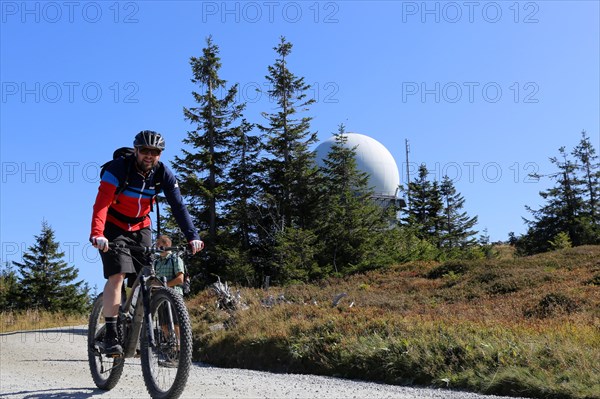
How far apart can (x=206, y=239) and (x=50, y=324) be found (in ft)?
49.2

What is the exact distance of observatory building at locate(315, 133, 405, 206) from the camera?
1666 inches

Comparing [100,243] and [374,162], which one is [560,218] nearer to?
[374,162]

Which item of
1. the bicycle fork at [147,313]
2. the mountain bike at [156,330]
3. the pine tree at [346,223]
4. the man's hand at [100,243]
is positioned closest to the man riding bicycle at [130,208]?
the mountain bike at [156,330]

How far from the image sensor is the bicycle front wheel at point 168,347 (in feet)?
15.2

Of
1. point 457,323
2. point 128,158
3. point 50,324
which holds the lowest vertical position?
point 50,324

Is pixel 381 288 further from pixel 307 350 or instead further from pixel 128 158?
pixel 128 158

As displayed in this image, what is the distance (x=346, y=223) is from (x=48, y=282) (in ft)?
79.6

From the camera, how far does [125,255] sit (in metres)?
5.32

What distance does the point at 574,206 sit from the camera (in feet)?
148

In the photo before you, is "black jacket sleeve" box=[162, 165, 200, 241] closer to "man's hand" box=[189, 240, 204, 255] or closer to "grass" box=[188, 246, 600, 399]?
"man's hand" box=[189, 240, 204, 255]

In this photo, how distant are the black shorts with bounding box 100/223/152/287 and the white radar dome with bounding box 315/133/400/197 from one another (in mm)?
35956

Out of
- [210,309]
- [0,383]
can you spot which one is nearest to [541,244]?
[210,309]

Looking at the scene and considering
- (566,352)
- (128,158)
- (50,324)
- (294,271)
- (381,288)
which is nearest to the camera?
(128,158)

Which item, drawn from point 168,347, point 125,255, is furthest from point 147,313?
point 125,255
